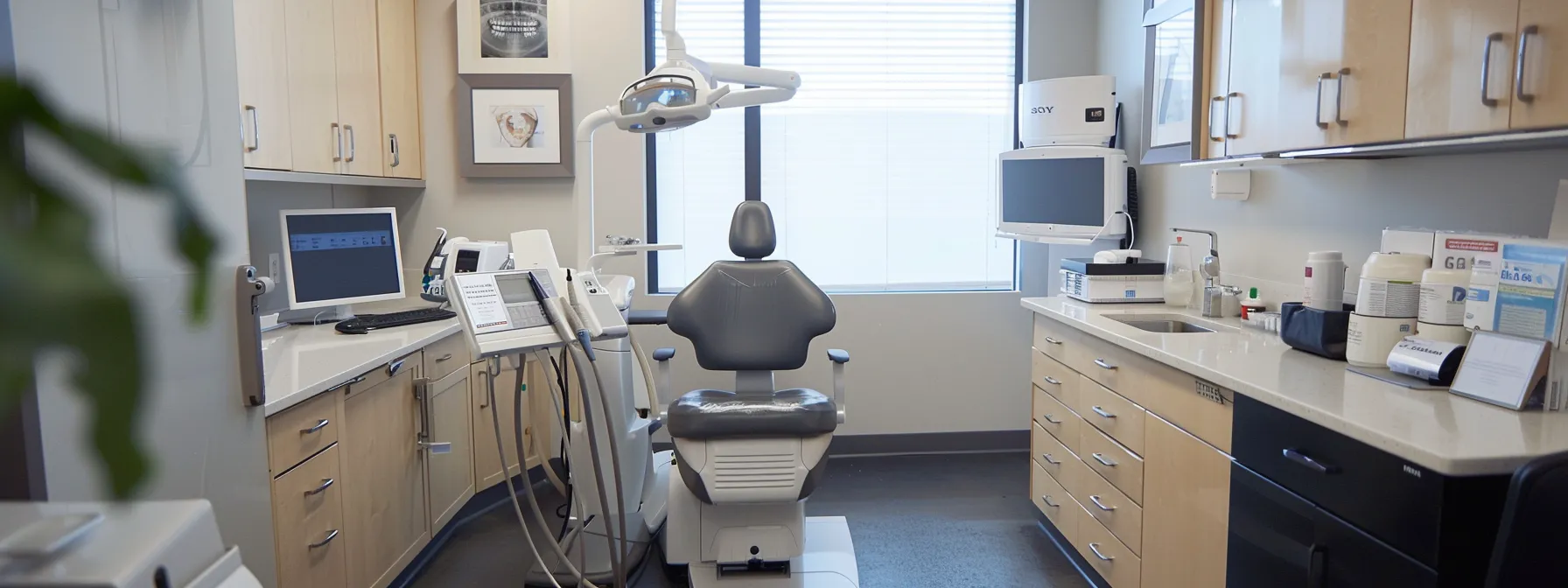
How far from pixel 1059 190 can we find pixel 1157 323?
82cm

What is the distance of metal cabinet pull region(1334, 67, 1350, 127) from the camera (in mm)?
2072

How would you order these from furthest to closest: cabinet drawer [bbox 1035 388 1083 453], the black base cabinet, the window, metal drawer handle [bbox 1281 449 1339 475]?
the window < cabinet drawer [bbox 1035 388 1083 453] < metal drawer handle [bbox 1281 449 1339 475] < the black base cabinet

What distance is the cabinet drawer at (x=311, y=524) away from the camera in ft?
6.61

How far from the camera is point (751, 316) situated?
2.96 meters

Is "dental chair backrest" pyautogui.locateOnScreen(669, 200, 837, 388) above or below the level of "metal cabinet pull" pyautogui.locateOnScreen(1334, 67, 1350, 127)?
below

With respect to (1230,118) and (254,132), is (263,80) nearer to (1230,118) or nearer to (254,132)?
(254,132)

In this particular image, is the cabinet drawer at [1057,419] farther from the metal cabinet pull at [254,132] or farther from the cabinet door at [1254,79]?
the metal cabinet pull at [254,132]

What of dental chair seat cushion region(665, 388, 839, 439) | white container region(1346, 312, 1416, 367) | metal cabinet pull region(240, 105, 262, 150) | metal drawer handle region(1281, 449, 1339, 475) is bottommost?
dental chair seat cushion region(665, 388, 839, 439)

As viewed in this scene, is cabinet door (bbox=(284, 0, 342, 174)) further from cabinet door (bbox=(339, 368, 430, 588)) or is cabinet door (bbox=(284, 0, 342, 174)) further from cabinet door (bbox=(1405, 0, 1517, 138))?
cabinet door (bbox=(1405, 0, 1517, 138))

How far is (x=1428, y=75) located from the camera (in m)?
1.82

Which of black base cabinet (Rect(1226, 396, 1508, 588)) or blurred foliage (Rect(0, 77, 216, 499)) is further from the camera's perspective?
black base cabinet (Rect(1226, 396, 1508, 588))

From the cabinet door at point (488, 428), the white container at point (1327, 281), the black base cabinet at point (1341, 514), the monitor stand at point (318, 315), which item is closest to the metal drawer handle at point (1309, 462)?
the black base cabinet at point (1341, 514)

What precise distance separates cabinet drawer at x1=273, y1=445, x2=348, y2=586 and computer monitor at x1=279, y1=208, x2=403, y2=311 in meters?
1.02

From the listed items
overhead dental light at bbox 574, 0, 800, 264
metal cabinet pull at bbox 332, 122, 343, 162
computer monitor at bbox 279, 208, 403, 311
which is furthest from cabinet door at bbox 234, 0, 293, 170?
overhead dental light at bbox 574, 0, 800, 264
